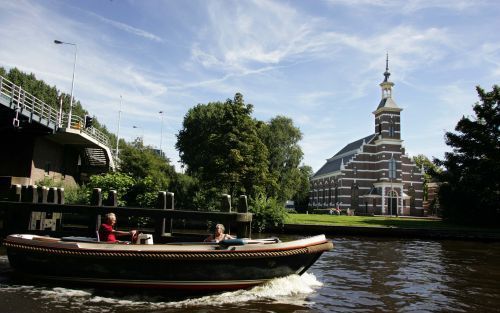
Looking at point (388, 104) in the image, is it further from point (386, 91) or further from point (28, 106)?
point (28, 106)

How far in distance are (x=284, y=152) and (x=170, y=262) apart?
50.0 metres

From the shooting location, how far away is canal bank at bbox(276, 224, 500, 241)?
31.2 metres

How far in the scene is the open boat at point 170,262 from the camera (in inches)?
389

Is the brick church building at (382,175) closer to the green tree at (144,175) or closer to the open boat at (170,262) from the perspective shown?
the green tree at (144,175)

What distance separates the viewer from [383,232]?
3144cm

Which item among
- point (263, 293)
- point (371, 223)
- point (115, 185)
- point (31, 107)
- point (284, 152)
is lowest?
point (263, 293)

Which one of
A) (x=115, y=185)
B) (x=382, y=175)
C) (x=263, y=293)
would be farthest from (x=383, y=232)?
(x=382, y=175)

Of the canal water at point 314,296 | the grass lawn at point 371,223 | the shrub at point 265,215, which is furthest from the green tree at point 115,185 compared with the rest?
the canal water at point 314,296

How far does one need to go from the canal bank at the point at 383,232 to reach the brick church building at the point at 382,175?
103ft

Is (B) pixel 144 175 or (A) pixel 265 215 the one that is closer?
(A) pixel 265 215

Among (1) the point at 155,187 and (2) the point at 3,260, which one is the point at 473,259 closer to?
(2) the point at 3,260

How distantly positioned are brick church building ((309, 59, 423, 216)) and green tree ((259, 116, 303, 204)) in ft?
39.7

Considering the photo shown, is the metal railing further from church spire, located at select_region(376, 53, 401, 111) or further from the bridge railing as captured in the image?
church spire, located at select_region(376, 53, 401, 111)

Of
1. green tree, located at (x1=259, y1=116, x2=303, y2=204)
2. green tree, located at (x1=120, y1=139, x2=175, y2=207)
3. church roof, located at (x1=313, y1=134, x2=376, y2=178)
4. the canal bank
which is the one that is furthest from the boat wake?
church roof, located at (x1=313, y1=134, x2=376, y2=178)
